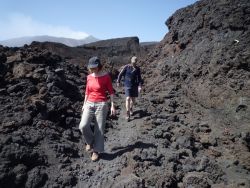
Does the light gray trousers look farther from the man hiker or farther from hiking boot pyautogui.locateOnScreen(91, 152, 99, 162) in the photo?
the man hiker

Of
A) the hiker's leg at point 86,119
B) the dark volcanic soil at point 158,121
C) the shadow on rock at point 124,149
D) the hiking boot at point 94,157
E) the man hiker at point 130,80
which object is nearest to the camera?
the dark volcanic soil at point 158,121

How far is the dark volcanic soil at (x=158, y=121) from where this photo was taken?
586 centimetres

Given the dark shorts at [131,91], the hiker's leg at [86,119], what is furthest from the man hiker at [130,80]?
the hiker's leg at [86,119]

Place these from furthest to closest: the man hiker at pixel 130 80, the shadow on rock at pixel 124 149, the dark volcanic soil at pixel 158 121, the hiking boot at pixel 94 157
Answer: the man hiker at pixel 130 80
the shadow on rock at pixel 124 149
the hiking boot at pixel 94 157
the dark volcanic soil at pixel 158 121

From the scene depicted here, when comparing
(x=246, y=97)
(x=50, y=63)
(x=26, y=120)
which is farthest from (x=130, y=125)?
(x=50, y=63)

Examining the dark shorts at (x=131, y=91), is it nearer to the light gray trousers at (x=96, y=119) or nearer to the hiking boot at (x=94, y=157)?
the light gray trousers at (x=96, y=119)

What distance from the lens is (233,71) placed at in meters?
10.2

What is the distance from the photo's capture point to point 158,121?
848cm

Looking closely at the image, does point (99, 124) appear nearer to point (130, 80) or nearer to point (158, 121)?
point (158, 121)

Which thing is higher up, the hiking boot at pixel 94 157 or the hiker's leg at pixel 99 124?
the hiker's leg at pixel 99 124

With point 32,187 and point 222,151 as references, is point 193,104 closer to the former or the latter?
point 222,151

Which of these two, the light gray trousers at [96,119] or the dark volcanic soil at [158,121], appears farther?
the light gray trousers at [96,119]

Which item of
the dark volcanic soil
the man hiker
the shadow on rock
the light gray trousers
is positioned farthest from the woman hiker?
the man hiker

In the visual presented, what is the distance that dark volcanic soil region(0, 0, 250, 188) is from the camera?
5.86 m
